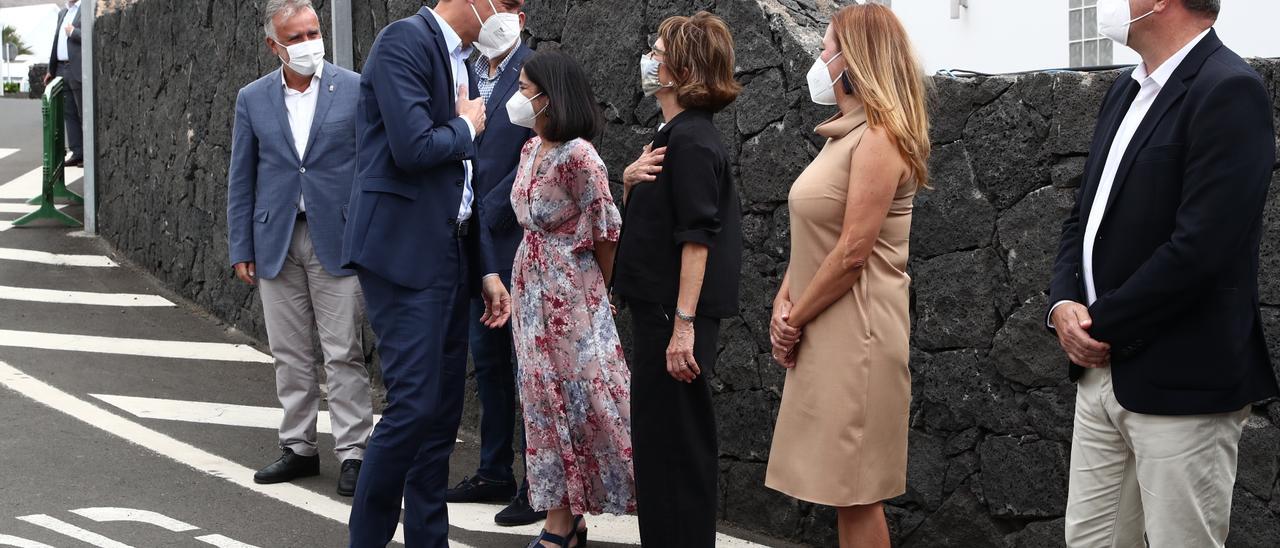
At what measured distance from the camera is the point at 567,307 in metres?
5.09

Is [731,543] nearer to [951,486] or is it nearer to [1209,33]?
[951,486]

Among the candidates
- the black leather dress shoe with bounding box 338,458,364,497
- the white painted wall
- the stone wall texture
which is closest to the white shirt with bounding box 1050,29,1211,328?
the stone wall texture

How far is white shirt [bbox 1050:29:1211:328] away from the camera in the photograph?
11.4 feet

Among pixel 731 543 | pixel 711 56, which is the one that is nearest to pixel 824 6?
pixel 711 56

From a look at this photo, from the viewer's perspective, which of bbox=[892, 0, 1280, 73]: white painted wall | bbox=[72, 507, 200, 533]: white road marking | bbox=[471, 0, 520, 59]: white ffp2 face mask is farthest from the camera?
bbox=[892, 0, 1280, 73]: white painted wall

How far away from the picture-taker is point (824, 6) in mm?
6035

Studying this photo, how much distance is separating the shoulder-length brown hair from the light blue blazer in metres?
2.21

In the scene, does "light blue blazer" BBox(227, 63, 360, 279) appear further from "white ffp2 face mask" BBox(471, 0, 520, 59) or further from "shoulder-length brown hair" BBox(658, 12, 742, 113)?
"shoulder-length brown hair" BBox(658, 12, 742, 113)

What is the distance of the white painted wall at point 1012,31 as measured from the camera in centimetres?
1530

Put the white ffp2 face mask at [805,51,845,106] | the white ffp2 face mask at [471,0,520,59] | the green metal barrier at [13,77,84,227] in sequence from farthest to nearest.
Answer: the green metal barrier at [13,77,84,227]
the white ffp2 face mask at [471,0,520,59]
the white ffp2 face mask at [805,51,845,106]

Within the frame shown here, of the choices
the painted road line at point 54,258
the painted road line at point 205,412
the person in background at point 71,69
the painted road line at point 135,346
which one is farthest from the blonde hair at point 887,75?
the person in background at point 71,69

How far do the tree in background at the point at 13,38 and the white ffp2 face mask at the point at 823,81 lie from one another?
3941 centimetres

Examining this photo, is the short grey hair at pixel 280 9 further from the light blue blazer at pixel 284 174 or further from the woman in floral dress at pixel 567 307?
the woman in floral dress at pixel 567 307

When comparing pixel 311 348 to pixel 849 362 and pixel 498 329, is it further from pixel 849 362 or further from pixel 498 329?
pixel 849 362
